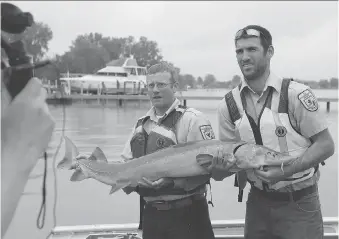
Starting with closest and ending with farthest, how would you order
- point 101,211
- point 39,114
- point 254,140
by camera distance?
point 39,114, point 254,140, point 101,211

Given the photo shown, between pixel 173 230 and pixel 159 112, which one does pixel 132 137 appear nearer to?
pixel 159 112

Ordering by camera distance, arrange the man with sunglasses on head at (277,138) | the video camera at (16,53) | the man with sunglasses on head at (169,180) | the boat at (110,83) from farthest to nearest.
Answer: the boat at (110,83)
the man with sunglasses on head at (169,180)
the man with sunglasses on head at (277,138)
the video camera at (16,53)

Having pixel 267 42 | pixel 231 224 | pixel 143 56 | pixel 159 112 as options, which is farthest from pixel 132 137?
pixel 143 56

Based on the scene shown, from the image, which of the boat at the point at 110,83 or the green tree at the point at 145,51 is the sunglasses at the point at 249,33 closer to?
the boat at the point at 110,83

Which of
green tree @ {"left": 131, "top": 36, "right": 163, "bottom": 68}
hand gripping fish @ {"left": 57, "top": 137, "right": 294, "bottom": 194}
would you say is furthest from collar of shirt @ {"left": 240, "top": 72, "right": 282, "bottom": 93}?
green tree @ {"left": 131, "top": 36, "right": 163, "bottom": 68}

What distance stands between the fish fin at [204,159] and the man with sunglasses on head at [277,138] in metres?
0.07

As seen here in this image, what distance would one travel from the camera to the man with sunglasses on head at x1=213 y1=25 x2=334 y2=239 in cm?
309

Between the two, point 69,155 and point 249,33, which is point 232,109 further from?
point 69,155

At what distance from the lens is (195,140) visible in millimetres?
3473

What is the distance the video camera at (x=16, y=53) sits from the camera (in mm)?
1457

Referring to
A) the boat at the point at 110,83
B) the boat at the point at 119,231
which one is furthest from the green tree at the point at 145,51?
the boat at the point at 119,231

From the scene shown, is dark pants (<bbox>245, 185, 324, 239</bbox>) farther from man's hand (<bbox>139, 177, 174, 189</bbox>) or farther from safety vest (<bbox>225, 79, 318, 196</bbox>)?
man's hand (<bbox>139, 177, 174, 189</bbox>)

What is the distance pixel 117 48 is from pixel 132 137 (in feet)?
301

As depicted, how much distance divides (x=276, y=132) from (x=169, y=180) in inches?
35.8
